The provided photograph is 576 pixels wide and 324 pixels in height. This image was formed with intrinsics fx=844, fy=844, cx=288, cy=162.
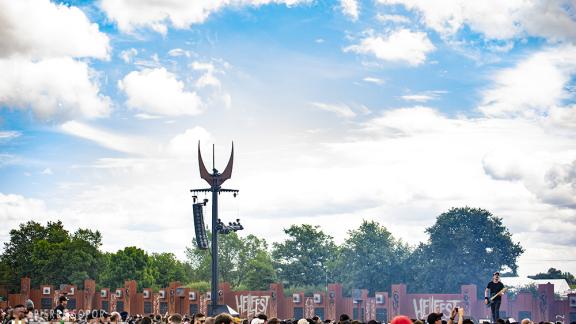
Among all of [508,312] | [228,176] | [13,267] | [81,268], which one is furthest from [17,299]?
[508,312]

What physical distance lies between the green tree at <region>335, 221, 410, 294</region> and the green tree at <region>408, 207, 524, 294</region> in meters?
1.97

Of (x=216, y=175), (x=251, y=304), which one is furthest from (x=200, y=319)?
(x=251, y=304)

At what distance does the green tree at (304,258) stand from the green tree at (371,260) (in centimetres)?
282

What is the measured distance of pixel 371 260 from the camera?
90562 mm

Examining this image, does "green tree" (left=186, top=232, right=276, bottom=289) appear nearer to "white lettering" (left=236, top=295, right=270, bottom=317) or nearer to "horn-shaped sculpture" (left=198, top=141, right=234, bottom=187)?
"white lettering" (left=236, top=295, right=270, bottom=317)

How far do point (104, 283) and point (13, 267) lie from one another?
49.9 feet

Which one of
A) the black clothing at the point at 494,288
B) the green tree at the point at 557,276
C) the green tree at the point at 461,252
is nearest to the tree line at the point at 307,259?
the green tree at the point at 461,252

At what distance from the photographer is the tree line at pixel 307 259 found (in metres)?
88.4

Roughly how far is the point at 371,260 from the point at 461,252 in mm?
9550

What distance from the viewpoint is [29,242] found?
112938mm

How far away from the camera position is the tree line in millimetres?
88438

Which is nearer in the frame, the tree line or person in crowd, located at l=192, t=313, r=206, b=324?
person in crowd, located at l=192, t=313, r=206, b=324

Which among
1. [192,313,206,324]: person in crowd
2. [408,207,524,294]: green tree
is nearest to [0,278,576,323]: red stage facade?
[408,207,524,294]: green tree

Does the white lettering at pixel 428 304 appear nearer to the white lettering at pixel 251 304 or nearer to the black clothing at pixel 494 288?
the white lettering at pixel 251 304
